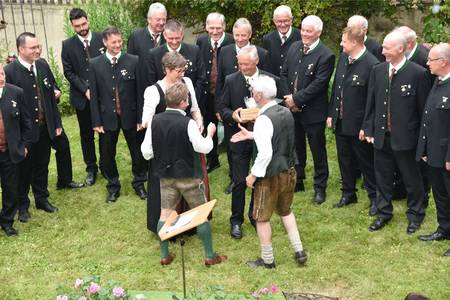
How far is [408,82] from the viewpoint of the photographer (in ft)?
19.9

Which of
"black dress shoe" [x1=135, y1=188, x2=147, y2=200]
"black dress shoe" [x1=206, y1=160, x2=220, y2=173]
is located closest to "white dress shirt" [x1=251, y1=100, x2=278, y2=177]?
"black dress shoe" [x1=135, y1=188, x2=147, y2=200]

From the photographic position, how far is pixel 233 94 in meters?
6.43

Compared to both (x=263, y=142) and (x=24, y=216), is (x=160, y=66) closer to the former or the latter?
(x=24, y=216)

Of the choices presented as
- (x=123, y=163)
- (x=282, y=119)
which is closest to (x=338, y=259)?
(x=282, y=119)

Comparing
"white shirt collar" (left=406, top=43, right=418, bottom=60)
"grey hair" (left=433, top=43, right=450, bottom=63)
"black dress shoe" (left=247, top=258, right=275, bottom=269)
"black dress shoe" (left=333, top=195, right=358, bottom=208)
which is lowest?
"black dress shoe" (left=247, top=258, right=275, bottom=269)

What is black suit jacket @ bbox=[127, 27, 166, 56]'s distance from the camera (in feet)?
25.5

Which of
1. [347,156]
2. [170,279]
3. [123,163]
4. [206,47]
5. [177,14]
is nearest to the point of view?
[170,279]

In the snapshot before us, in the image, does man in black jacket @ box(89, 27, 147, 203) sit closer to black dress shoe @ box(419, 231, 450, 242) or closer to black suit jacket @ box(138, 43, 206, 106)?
black suit jacket @ box(138, 43, 206, 106)

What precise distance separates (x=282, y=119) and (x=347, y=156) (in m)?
1.96

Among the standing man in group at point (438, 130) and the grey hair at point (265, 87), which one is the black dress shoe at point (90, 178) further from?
the standing man in group at point (438, 130)

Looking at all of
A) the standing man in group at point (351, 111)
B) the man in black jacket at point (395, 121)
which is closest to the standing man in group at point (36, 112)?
the standing man in group at point (351, 111)

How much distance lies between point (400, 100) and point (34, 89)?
13.1 feet

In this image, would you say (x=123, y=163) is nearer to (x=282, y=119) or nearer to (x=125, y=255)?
(x=125, y=255)

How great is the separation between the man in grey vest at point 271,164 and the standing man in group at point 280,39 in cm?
229
